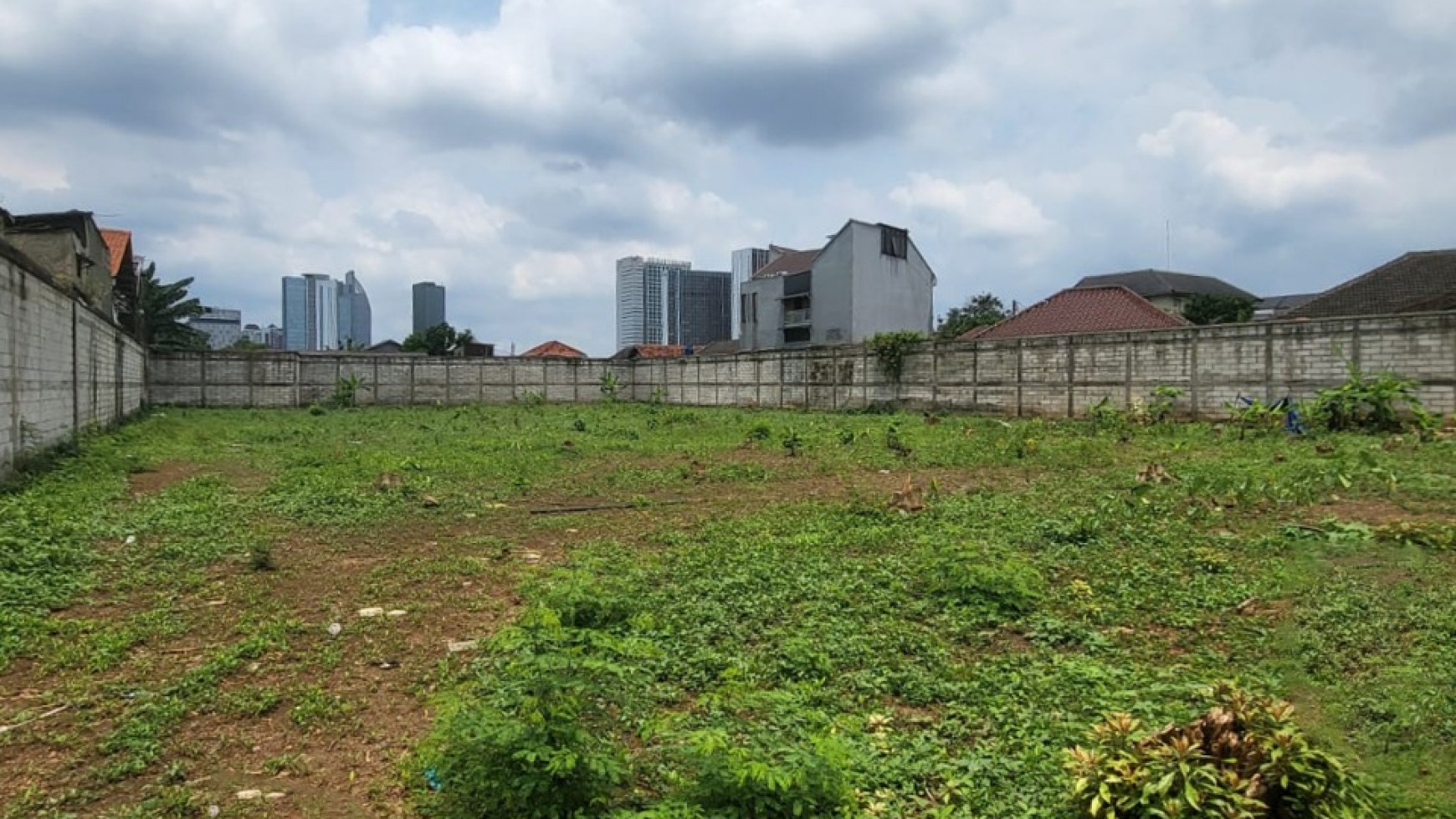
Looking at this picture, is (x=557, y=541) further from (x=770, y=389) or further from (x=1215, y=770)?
(x=770, y=389)

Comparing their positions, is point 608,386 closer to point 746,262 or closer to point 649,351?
point 649,351

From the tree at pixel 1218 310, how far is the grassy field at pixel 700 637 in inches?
1612

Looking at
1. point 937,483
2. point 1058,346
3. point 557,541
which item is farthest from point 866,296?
point 557,541

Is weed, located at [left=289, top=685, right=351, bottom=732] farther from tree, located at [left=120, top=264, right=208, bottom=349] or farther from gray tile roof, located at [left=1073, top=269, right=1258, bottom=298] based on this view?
gray tile roof, located at [left=1073, top=269, right=1258, bottom=298]

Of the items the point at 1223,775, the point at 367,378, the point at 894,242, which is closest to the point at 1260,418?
the point at 1223,775

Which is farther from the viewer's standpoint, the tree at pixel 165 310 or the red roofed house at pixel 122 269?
the tree at pixel 165 310

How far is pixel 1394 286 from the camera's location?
2692 centimetres

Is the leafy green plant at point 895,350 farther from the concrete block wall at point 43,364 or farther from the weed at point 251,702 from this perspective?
the weed at point 251,702

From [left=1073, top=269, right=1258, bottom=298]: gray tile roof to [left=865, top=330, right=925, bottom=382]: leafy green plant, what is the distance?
37.0m

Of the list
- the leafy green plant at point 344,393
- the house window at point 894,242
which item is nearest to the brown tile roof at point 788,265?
the house window at point 894,242

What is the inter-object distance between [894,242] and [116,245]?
35260 mm

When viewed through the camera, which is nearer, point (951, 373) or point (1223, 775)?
point (1223, 775)

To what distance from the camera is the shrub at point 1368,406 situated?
37.1ft

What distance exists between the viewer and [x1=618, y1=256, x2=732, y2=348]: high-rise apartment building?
224 ft
